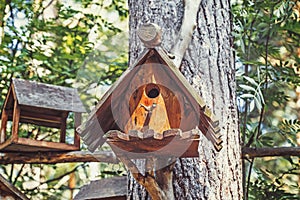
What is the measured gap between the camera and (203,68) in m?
1.67

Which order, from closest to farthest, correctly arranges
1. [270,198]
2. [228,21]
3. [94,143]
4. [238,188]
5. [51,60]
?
1. [94,143]
2. [238,188]
3. [228,21]
4. [270,198]
5. [51,60]

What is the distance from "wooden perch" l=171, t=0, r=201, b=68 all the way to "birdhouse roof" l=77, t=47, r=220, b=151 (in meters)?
0.17

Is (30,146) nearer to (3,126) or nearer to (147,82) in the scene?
(3,126)

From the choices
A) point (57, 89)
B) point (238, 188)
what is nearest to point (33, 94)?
point (57, 89)

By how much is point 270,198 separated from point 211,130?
140cm

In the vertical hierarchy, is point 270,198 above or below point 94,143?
below

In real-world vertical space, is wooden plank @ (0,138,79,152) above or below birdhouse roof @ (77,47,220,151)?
below

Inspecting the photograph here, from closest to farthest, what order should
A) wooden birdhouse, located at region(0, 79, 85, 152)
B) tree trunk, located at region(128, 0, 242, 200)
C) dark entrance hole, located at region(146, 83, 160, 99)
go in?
1. dark entrance hole, located at region(146, 83, 160, 99)
2. tree trunk, located at region(128, 0, 242, 200)
3. wooden birdhouse, located at region(0, 79, 85, 152)

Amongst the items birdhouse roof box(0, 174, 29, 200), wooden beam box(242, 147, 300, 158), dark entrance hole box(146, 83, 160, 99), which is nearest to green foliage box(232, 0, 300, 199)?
wooden beam box(242, 147, 300, 158)

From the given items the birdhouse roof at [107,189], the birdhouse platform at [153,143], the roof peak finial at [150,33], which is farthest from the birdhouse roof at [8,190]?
the roof peak finial at [150,33]

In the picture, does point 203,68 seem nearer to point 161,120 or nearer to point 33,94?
point 161,120

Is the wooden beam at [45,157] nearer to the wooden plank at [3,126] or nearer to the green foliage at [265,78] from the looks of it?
the wooden plank at [3,126]

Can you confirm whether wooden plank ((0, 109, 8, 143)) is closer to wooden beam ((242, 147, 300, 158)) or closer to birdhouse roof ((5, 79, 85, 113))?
birdhouse roof ((5, 79, 85, 113))

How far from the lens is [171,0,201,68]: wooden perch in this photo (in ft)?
5.09
